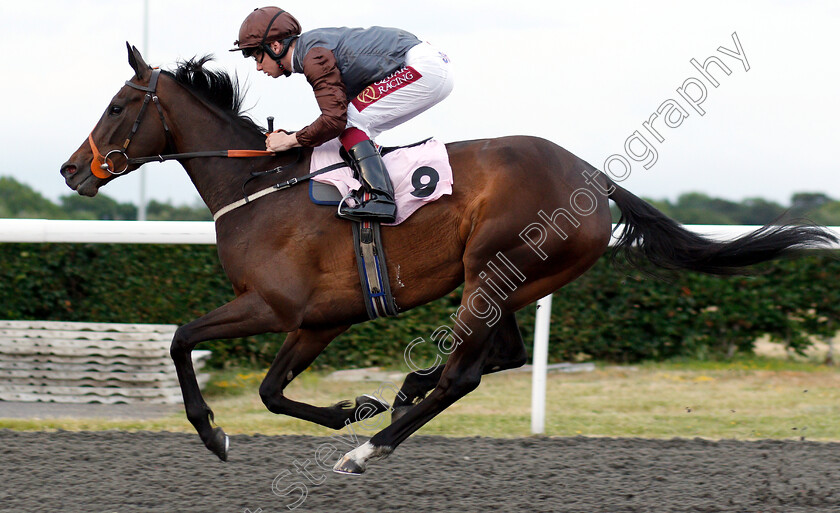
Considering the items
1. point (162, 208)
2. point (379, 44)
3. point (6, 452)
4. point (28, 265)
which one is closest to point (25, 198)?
point (162, 208)

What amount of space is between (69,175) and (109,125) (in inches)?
10.8

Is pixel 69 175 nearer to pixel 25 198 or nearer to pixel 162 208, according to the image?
pixel 25 198

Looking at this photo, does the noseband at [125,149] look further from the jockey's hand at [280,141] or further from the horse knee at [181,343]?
the horse knee at [181,343]

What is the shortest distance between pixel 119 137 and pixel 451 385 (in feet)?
5.82

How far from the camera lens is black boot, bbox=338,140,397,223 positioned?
3.46m

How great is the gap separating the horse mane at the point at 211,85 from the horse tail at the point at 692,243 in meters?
1.71

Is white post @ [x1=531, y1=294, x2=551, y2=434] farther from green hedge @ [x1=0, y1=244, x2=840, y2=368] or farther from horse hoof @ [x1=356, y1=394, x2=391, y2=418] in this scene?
green hedge @ [x1=0, y1=244, x2=840, y2=368]

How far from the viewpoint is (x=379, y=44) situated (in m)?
3.64

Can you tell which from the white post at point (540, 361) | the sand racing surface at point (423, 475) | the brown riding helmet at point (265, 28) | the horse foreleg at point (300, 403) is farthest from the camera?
the white post at point (540, 361)

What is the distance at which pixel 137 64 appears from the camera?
3.77 metres

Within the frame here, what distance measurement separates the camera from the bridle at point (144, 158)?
3.71m

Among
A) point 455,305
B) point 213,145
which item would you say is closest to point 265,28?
point 213,145

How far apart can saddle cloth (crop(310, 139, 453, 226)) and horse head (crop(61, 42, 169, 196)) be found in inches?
31.2

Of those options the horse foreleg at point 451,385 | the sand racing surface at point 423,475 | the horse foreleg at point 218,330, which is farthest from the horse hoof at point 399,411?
the horse foreleg at point 218,330
